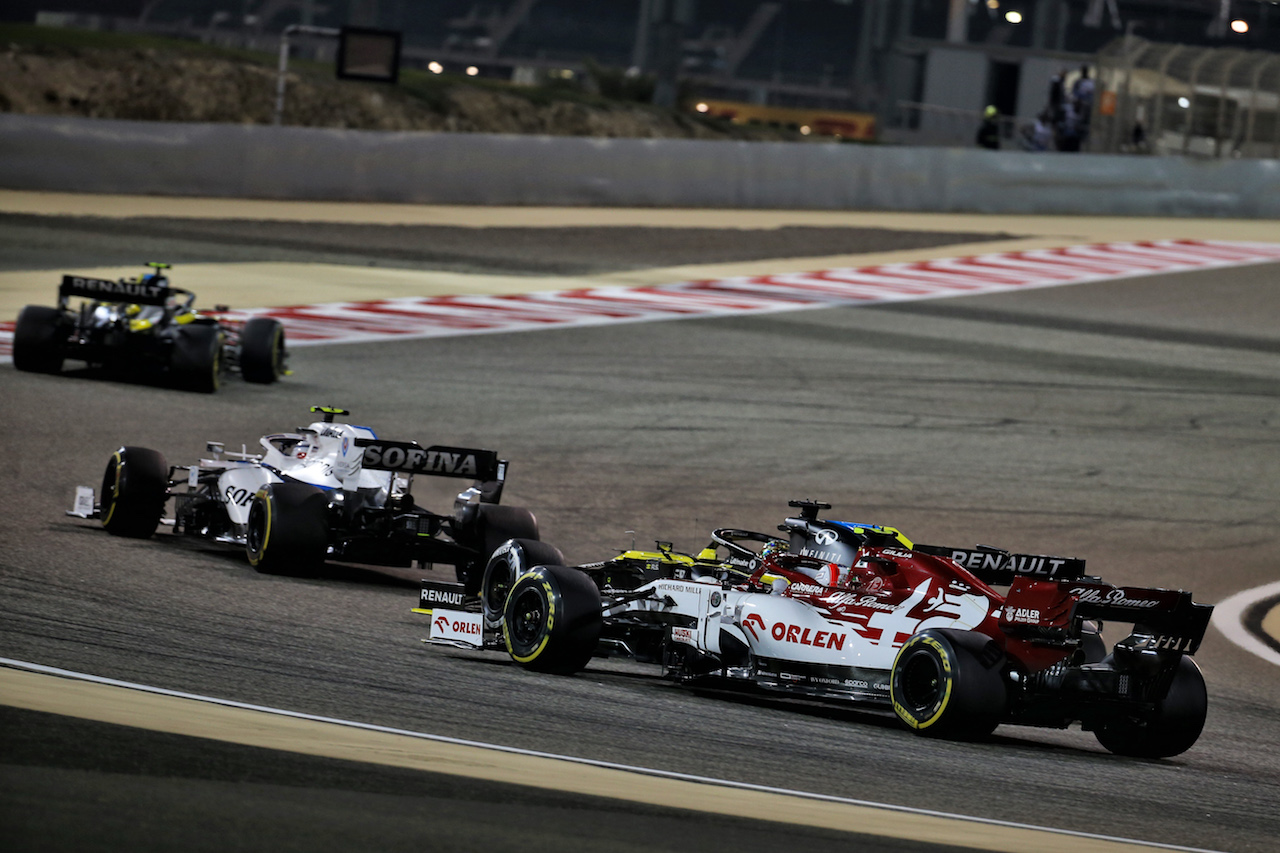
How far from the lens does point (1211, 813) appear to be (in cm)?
711

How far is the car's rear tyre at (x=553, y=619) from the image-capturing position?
27.9 feet

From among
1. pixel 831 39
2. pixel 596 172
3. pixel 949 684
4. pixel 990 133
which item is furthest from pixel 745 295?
pixel 831 39

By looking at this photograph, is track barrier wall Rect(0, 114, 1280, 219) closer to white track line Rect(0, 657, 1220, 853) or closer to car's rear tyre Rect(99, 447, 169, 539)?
car's rear tyre Rect(99, 447, 169, 539)

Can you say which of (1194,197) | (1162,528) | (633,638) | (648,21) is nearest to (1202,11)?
(648,21)

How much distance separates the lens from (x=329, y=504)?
36.1 ft

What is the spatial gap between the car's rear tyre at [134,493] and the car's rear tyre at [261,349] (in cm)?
607

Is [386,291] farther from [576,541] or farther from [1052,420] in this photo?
[576,541]

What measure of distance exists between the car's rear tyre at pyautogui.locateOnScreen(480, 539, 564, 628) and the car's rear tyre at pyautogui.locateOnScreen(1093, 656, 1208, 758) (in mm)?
2743

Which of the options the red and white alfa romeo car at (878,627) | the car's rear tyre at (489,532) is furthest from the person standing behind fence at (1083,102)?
the red and white alfa romeo car at (878,627)

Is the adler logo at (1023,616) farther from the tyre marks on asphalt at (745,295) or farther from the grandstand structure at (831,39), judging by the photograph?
the grandstand structure at (831,39)

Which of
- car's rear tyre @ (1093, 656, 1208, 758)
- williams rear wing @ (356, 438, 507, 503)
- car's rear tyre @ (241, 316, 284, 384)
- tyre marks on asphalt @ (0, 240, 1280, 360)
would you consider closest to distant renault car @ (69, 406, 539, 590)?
williams rear wing @ (356, 438, 507, 503)

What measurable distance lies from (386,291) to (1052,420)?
9211 mm

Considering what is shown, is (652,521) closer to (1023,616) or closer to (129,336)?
(129,336)

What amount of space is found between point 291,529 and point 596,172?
2244cm
